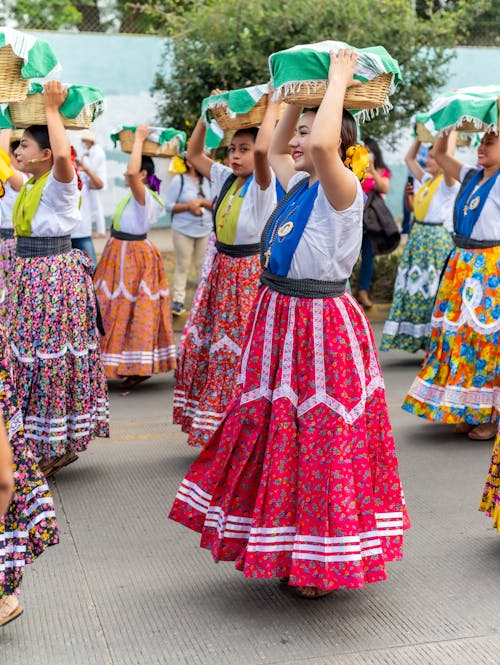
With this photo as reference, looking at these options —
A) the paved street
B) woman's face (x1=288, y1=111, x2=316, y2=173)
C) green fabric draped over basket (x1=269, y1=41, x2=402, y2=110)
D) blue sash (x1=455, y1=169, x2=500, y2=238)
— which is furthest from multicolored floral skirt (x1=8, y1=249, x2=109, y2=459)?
blue sash (x1=455, y1=169, x2=500, y2=238)

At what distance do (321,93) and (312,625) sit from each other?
2.00m

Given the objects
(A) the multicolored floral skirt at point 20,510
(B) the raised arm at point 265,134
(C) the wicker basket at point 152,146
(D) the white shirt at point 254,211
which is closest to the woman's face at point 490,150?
(D) the white shirt at point 254,211

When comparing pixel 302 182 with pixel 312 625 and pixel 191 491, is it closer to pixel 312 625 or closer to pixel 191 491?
pixel 191 491

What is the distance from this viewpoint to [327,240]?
376 cm

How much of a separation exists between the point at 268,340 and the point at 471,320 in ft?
9.44

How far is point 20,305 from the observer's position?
547 cm

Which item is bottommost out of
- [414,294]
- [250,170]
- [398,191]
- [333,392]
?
[398,191]

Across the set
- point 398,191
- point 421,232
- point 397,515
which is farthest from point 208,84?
point 397,515

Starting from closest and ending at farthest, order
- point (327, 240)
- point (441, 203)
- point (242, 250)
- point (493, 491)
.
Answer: point (327, 240), point (493, 491), point (242, 250), point (441, 203)

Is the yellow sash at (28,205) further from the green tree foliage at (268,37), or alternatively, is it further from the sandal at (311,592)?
the green tree foliage at (268,37)

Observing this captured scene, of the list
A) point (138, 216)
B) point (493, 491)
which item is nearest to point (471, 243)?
point (493, 491)

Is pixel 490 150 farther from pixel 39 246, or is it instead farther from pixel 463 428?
pixel 39 246

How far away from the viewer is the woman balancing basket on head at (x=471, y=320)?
6.28 meters

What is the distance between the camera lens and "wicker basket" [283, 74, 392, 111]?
371cm
